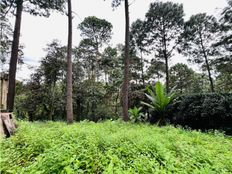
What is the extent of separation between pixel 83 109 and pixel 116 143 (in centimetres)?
1726

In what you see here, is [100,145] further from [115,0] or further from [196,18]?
[196,18]

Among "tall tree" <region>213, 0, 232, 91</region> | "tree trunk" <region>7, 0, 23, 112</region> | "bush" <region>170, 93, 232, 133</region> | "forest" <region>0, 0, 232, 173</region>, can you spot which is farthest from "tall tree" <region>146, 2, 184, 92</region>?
"tree trunk" <region>7, 0, 23, 112</region>

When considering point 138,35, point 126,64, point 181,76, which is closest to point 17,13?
point 126,64

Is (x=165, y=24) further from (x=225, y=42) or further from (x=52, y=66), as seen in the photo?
(x=52, y=66)

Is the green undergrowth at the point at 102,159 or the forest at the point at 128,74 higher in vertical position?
the forest at the point at 128,74

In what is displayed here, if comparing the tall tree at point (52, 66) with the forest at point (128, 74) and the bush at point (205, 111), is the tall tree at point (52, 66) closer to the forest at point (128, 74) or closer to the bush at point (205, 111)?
the forest at point (128, 74)

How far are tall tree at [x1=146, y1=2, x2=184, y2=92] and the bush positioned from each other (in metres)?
8.12

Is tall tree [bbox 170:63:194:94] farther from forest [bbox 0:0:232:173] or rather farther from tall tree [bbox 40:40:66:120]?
tall tree [bbox 40:40:66:120]

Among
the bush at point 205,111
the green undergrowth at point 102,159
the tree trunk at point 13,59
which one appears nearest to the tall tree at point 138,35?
the bush at point 205,111

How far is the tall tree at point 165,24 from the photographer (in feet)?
57.7

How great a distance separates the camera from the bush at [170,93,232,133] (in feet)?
25.9

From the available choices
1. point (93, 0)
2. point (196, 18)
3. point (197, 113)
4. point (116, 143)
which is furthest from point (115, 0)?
point (196, 18)

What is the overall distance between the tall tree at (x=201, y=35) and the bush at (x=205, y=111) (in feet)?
31.2

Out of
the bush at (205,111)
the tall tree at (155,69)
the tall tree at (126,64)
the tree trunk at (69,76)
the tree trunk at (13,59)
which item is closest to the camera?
the bush at (205,111)
